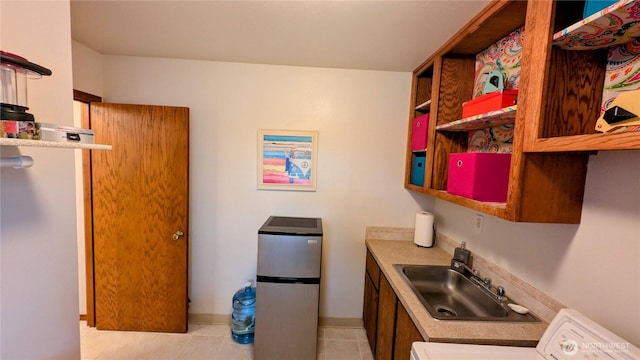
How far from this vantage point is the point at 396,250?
212 centimetres

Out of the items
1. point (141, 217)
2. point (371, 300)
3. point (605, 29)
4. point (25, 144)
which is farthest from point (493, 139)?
point (141, 217)

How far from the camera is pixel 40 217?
41.8 inches

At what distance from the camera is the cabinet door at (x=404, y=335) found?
1.24 m

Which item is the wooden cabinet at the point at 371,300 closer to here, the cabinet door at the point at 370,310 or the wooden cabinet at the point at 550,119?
the cabinet door at the point at 370,310

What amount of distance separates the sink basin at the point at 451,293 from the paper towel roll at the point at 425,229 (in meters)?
0.41

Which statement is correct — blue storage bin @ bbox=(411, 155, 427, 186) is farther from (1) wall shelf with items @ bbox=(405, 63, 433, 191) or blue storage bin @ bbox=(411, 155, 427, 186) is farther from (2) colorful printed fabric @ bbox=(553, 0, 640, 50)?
(2) colorful printed fabric @ bbox=(553, 0, 640, 50)

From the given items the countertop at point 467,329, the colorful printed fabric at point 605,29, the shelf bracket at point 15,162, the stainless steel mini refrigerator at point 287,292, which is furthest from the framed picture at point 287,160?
the colorful printed fabric at point 605,29

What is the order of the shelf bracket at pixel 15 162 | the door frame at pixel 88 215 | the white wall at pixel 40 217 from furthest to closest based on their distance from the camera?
the door frame at pixel 88 215, the white wall at pixel 40 217, the shelf bracket at pixel 15 162

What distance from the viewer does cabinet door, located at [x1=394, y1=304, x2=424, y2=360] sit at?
1.24m

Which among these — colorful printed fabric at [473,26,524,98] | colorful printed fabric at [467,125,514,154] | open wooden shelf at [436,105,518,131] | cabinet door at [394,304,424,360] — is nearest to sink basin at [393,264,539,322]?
cabinet door at [394,304,424,360]

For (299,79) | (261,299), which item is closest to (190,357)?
(261,299)

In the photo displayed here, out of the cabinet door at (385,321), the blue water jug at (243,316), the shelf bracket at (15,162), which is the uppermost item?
the shelf bracket at (15,162)

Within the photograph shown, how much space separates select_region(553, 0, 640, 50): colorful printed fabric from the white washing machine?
964mm

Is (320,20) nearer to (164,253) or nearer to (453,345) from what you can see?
(453,345)
